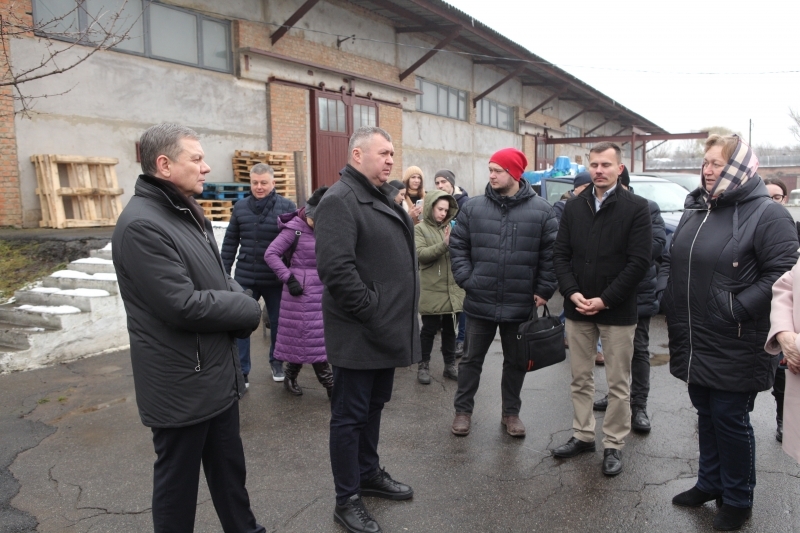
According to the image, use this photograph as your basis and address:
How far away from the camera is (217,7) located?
1143cm

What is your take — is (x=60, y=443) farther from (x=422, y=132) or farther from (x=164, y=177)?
(x=422, y=132)

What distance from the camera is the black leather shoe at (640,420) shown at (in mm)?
4289

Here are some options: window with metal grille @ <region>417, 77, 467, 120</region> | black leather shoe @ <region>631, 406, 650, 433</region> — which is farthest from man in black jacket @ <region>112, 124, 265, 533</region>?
window with metal grille @ <region>417, 77, 467, 120</region>

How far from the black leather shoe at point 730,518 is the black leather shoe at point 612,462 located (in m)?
0.64

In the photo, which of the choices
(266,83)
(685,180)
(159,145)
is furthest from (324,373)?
(685,180)

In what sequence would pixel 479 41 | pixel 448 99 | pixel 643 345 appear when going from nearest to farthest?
1. pixel 643 345
2. pixel 479 41
3. pixel 448 99

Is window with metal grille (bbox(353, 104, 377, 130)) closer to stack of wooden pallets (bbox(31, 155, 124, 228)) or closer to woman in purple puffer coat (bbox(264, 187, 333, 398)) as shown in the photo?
stack of wooden pallets (bbox(31, 155, 124, 228))

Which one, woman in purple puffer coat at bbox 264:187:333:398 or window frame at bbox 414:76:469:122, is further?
window frame at bbox 414:76:469:122

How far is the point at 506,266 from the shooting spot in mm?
4129

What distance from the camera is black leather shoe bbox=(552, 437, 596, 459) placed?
152 inches

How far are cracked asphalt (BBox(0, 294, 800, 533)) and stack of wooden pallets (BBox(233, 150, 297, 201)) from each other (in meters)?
7.07

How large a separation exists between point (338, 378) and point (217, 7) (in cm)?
1050

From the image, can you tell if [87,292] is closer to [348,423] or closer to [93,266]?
[93,266]

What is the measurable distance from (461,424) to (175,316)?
2.57 meters
